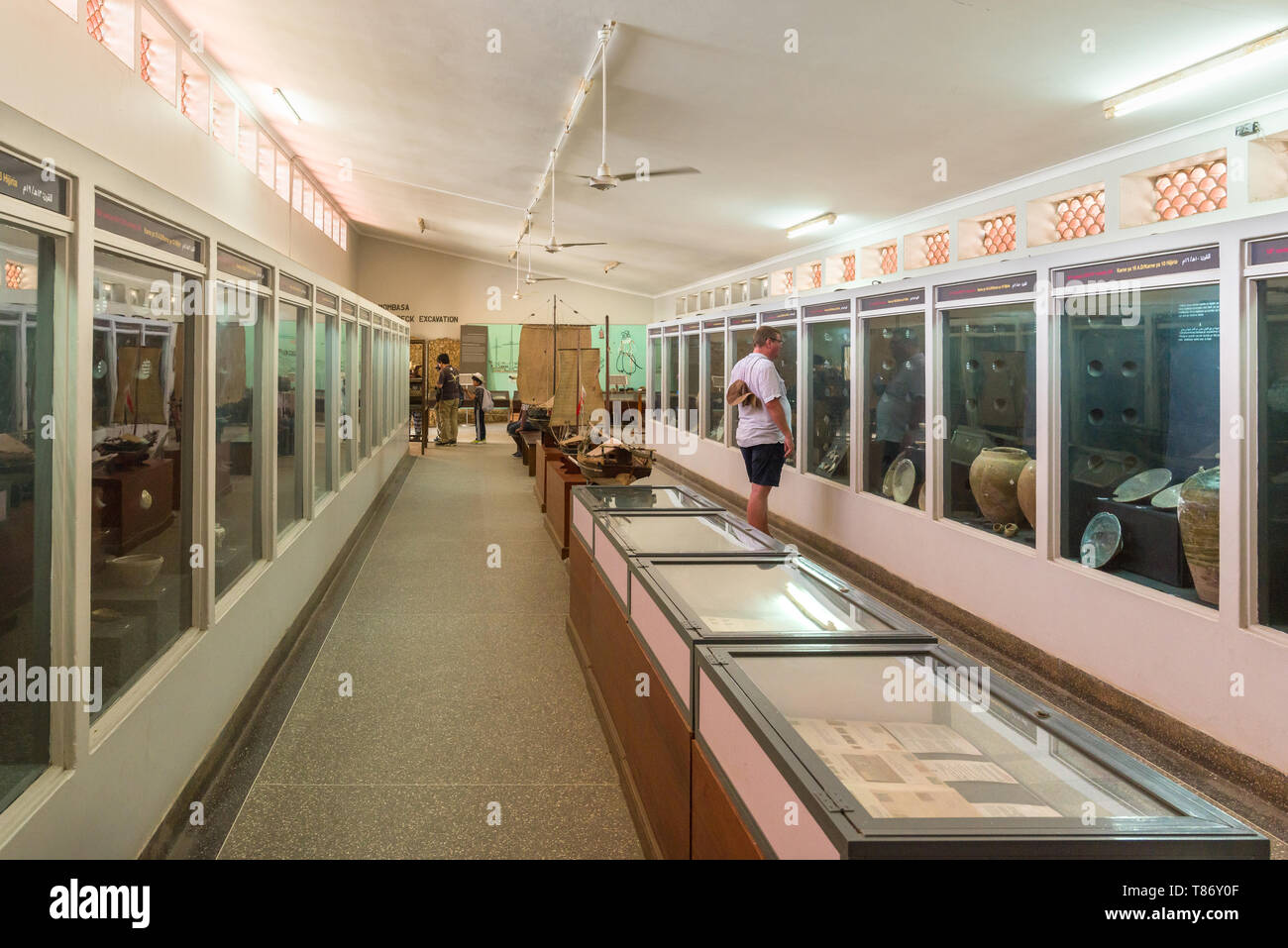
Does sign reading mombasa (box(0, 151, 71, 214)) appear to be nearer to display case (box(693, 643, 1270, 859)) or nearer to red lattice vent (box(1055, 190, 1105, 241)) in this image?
display case (box(693, 643, 1270, 859))

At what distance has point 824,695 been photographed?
2250mm

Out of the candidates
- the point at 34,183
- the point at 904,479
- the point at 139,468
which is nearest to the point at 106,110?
the point at 139,468

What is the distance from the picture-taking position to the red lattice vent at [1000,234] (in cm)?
779

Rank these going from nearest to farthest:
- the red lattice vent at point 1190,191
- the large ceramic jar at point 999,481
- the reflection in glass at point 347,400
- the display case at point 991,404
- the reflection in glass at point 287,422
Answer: the display case at point 991,404 < the large ceramic jar at point 999,481 < the reflection in glass at point 287,422 < the red lattice vent at point 1190,191 < the reflection in glass at point 347,400

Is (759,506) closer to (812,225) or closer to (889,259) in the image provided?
(812,225)

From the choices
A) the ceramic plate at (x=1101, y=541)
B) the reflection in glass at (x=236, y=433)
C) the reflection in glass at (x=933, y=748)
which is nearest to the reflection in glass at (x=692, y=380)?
the ceramic plate at (x=1101, y=541)

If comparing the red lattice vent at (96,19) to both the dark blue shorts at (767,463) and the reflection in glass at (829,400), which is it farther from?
the reflection in glass at (829,400)

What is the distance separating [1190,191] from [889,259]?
4.41 meters

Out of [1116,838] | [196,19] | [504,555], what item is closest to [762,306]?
[504,555]

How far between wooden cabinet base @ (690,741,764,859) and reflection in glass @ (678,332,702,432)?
973 cm

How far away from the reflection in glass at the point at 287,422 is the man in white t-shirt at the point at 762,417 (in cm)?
308

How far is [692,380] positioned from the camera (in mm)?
12328
